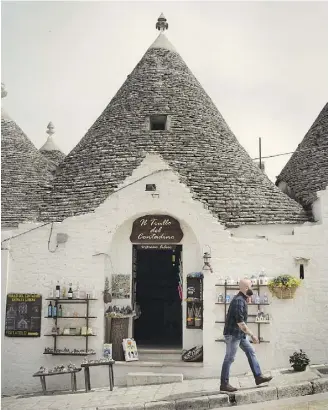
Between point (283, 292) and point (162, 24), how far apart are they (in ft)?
31.6

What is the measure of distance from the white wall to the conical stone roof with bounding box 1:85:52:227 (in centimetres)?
169

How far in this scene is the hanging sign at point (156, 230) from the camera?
40.3ft

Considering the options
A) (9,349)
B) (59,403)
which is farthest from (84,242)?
(59,403)

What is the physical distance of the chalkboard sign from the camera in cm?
1166

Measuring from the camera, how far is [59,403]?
9.52 metres

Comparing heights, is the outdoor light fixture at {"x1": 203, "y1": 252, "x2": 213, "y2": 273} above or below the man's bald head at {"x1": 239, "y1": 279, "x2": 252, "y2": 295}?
above

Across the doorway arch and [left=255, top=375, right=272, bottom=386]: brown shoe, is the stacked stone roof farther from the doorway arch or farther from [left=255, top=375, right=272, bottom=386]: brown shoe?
[left=255, top=375, right=272, bottom=386]: brown shoe

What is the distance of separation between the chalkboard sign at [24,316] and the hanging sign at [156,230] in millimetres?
2459

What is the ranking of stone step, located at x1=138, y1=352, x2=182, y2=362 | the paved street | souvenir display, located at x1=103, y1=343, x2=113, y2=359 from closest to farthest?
the paved street < souvenir display, located at x1=103, y1=343, x2=113, y2=359 < stone step, located at x1=138, y1=352, x2=182, y2=362

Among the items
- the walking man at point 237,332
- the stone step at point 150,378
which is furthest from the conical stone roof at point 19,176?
the walking man at point 237,332

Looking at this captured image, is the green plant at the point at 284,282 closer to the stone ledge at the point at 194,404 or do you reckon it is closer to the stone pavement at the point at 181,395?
the stone pavement at the point at 181,395

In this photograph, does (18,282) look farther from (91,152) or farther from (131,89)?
(131,89)

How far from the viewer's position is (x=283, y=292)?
11.3 m

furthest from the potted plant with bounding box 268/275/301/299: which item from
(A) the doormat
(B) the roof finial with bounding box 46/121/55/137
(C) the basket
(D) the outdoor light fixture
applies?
(B) the roof finial with bounding box 46/121/55/137
